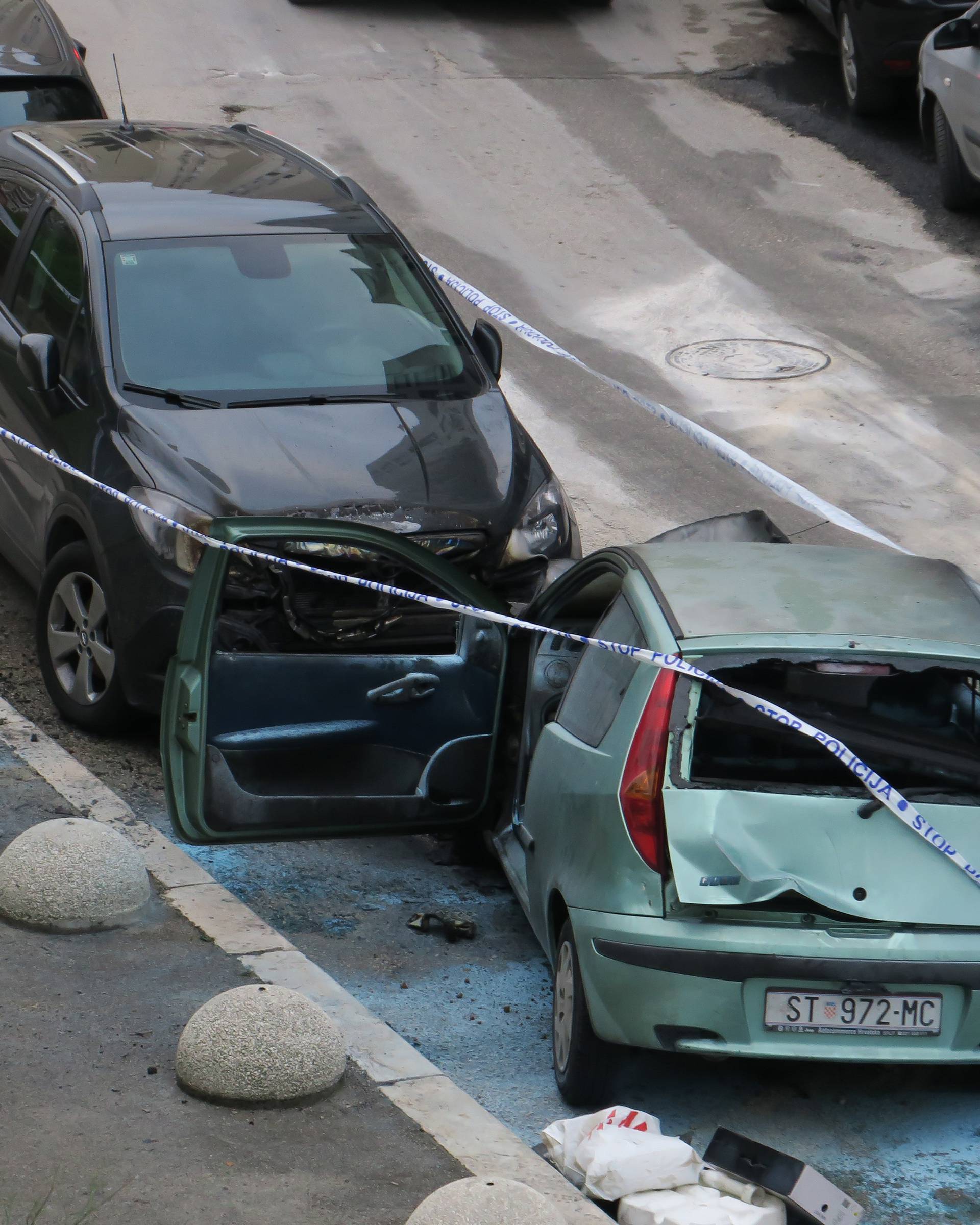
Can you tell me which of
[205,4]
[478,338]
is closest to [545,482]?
[478,338]

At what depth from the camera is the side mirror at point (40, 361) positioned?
7355mm

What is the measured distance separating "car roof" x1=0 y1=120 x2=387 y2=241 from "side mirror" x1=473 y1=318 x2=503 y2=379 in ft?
2.30

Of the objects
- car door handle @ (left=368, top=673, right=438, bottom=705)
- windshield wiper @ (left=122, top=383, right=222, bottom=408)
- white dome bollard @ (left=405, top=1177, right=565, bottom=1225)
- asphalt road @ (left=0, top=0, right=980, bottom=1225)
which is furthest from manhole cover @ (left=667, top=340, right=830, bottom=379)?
white dome bollard @ (left=405, top=1177, right=565, bottom=1225)

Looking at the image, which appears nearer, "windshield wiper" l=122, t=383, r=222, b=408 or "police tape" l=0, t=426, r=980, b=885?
"police tape" l=0, t=426, r=980, b=885

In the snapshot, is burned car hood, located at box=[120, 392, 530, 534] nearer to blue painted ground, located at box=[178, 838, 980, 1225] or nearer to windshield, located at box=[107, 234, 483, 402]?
windshield, located at box=[107, 234, 483, 402]

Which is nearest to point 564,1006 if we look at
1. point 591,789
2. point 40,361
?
point 591,789

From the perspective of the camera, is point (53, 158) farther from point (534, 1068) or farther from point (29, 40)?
point (534, 1068)

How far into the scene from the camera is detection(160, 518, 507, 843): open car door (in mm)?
5832

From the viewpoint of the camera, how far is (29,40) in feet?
39.4

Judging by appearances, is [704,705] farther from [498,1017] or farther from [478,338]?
[478,338]

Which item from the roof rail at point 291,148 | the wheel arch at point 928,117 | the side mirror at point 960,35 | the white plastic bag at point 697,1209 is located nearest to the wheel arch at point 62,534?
the roof rail at point 291,148

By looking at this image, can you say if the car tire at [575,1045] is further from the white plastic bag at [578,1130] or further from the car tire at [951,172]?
the car tire at [951,172]

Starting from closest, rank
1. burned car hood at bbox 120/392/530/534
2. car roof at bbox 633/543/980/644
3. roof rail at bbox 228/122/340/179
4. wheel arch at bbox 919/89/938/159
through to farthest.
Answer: car roof at bbox 633/543/980/644 < burned car hood at bbox 120/392/530/534 < roof rail at bbox 228/122/340/179 < wheel arch at bbox 919/89/938/159

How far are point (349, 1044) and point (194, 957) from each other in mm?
705
